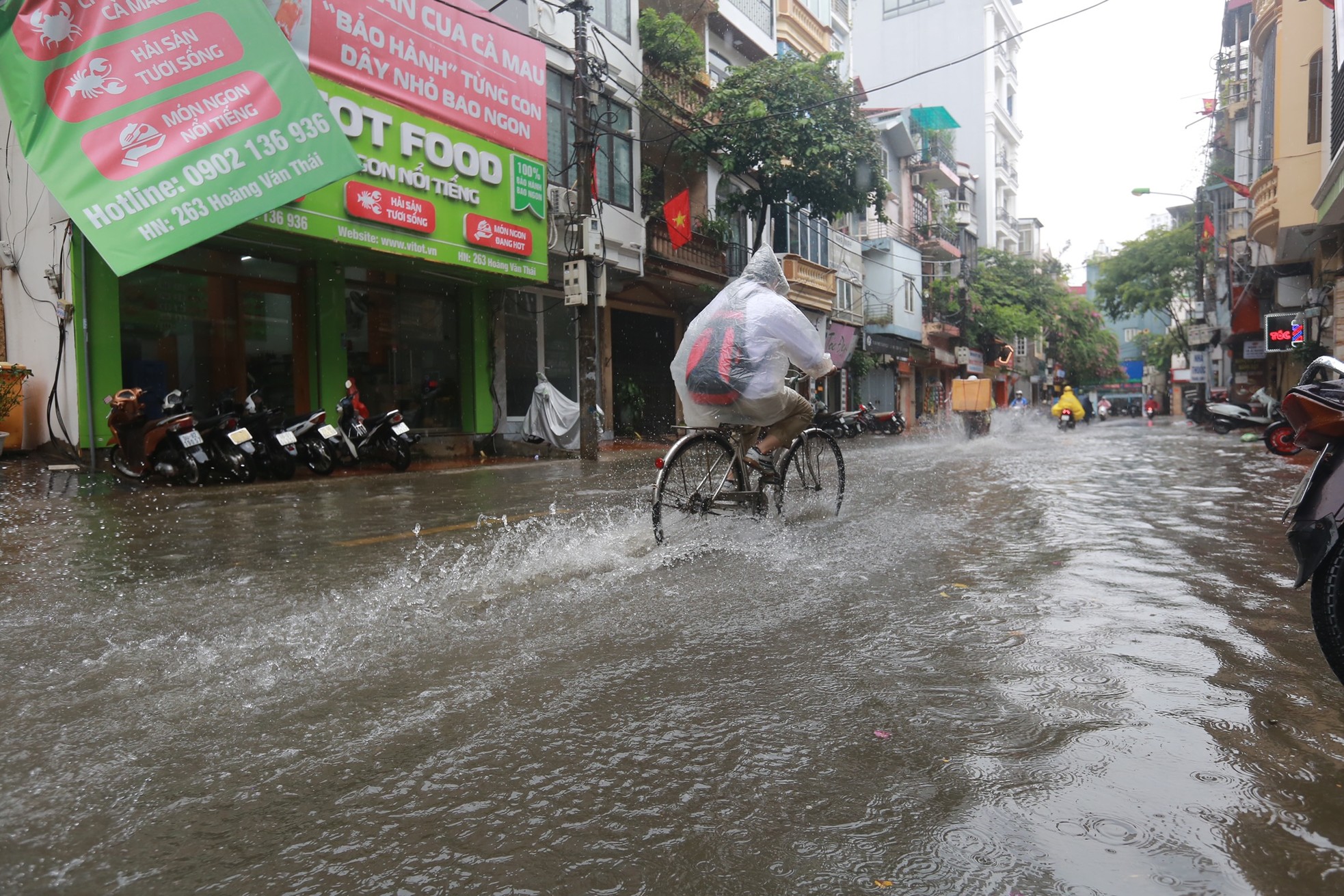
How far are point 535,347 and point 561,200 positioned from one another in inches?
115

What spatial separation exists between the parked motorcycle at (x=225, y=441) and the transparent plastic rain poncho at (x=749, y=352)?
6.49m

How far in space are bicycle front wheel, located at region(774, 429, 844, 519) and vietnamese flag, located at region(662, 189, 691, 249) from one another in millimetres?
13700

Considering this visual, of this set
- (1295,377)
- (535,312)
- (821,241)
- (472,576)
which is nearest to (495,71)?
(535,312)

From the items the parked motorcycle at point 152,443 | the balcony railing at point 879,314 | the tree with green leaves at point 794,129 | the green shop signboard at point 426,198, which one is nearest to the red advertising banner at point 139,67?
Answer: the green shop signboard at point 426,198

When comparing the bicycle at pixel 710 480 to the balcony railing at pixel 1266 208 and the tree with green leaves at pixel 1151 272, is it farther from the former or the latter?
the tree with green leaves at pixel 1151 272

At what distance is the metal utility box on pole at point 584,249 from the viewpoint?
14500 millimetres

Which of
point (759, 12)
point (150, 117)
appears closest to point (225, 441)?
point (150, 117)

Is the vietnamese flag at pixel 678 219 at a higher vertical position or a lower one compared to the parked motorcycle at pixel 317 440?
higher

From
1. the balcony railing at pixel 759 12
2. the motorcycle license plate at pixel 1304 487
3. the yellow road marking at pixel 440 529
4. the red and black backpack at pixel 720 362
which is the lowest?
the yellow road marking at pixel 440 529

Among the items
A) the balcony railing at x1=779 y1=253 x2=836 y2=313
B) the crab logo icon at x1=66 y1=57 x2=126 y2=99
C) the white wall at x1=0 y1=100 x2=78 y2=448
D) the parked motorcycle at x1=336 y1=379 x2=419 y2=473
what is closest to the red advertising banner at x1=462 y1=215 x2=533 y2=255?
the parked motorcycle at x1=336 y1=379 x2=419 y2=473

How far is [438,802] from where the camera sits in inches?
77.2

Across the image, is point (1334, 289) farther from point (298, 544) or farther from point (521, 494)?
point (298, 544)

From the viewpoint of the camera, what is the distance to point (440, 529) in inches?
246

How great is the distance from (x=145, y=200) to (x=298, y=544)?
5727 mm
